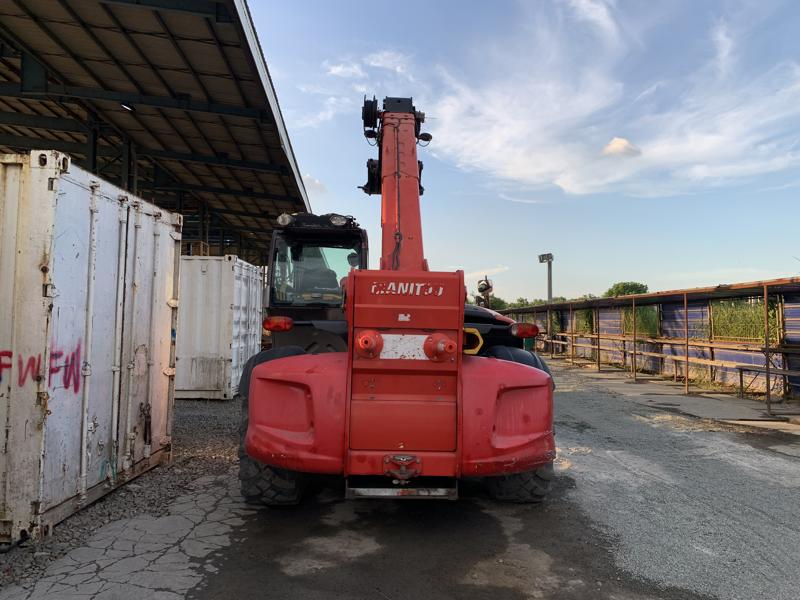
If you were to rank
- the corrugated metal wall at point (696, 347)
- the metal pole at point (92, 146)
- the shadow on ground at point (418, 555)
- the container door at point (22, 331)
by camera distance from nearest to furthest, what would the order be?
the shadow on ground at point (418, 555)
the container door at point (22, 331)
the corrugated metal wall at point (696, 347)
the metal pole at point (92, 146)

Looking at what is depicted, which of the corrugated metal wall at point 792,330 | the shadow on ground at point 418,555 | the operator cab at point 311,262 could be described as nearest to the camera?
the shadow on ground at point 418,555

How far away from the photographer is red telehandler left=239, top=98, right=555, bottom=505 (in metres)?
3.80

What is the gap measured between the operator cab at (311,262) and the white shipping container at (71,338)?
1379mm

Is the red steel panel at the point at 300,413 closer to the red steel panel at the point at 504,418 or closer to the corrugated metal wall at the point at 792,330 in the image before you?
the red steel panel at the point at 504,418

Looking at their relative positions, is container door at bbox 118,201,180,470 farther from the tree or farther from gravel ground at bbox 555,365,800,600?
the tree

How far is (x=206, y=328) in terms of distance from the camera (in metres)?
10.3

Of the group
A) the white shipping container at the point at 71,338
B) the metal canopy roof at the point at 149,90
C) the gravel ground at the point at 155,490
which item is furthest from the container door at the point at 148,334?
the metal canopy roof at the point at 149,90

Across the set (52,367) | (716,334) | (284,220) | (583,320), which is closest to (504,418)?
(52,367)

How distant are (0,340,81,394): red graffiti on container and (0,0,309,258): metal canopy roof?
652 centimetres

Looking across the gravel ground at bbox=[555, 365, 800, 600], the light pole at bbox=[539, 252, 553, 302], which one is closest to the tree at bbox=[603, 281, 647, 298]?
the light pole at bbox=[539, 252, 553, 302]

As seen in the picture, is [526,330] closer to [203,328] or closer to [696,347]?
[203,328]

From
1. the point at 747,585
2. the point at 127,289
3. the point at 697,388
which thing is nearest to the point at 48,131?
the point at 127,289

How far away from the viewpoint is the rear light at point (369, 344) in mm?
3783

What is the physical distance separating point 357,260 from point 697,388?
12392 mm
